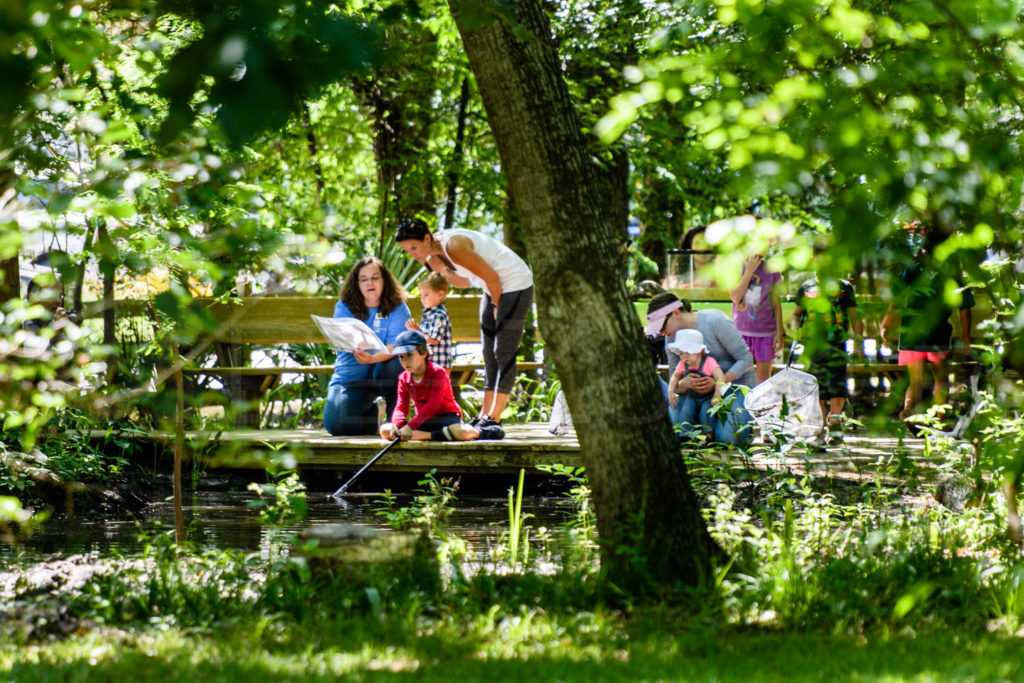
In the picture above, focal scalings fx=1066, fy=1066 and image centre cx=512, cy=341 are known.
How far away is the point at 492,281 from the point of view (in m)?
7.24

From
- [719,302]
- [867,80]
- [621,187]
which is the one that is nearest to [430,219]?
[621,187]

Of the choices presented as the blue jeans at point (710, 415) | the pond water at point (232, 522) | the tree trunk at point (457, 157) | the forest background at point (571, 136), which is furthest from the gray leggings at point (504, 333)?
the tree trunk at point (457, 157)

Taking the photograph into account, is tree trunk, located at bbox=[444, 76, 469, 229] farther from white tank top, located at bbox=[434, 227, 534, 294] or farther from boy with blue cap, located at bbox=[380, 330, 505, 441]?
boy with blue cap, located at bbox=[380, 330, 505, 441]

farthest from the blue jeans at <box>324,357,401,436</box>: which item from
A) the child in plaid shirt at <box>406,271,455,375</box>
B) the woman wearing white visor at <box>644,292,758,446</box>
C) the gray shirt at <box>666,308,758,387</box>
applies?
the gray shirt at <box>666,308,758,387</box>

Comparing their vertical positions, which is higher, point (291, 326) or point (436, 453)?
point (291, 326)

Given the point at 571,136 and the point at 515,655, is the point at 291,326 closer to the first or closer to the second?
the point at 571,136

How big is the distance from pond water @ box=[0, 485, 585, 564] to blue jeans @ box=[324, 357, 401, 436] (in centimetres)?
102

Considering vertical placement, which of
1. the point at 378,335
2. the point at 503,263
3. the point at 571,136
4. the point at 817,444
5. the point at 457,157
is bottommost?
the point at 817,444

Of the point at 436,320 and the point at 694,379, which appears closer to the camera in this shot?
the point at 694,379

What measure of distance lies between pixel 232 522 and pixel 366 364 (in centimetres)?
233

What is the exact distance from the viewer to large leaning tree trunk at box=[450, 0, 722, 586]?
385 centimetres

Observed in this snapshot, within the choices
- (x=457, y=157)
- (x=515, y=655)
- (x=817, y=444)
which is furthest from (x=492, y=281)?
(x=515, y=655)

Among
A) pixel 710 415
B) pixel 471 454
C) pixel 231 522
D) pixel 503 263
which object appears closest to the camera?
pixel 231 522

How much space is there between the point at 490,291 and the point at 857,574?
13.1ft
